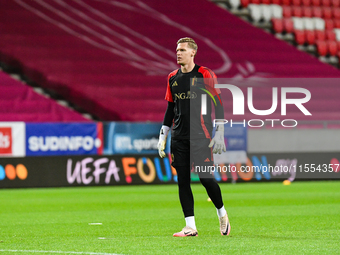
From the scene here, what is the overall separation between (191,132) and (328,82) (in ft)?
55.3

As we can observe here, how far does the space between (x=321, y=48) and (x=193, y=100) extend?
1859 centimetres

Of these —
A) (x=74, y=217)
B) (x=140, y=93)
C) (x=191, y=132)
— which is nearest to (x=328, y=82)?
(x=140, y=93)

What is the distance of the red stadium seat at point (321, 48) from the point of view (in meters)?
23.7

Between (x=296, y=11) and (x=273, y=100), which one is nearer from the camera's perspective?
(x=273, y=100)

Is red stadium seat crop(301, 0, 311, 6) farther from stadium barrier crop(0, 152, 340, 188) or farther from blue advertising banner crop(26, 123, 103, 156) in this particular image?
blue advertising banner crop(26, 123, 103, 156)

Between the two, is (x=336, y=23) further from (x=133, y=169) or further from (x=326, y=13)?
(x=133, y=169)

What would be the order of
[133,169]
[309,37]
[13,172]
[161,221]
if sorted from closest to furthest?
[161,221]
[13,172]
[133,169]
[309,37]

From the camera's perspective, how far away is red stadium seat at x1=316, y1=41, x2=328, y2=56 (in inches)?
932

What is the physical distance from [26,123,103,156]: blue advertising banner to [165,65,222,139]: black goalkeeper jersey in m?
9.43

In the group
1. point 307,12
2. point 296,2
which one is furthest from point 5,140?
point 296,2

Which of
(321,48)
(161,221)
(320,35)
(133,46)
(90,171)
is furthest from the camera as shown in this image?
(320,35)

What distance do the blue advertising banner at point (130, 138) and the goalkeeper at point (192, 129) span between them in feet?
30.8

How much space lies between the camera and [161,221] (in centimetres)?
814

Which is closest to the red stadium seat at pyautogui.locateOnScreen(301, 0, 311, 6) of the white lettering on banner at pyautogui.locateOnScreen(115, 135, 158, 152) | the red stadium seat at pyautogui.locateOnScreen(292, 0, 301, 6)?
the red stadium seat at pyautogui.locateOnScreen(292, 0, 301, 6)
